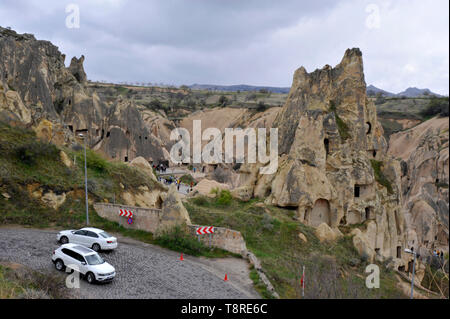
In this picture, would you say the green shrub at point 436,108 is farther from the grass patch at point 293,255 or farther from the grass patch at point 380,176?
the grass patch at point 293,255

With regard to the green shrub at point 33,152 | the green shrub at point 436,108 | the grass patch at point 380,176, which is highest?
the green shrub at point 436,108

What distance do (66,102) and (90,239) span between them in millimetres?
33023

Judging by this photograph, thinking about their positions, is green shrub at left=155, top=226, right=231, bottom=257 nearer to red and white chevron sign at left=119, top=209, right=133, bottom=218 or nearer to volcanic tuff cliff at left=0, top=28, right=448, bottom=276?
red and white chevron sign at left=119, top=209, right=133, bottom=218

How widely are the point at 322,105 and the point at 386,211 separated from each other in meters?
9.93

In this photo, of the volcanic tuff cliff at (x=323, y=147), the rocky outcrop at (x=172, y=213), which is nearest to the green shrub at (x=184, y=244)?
the rocky outcrop at (x=172, y=213)

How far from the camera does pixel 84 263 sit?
11758mm

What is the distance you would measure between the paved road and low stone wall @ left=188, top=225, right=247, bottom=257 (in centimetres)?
140

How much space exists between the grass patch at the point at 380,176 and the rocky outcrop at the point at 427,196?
8.60 m

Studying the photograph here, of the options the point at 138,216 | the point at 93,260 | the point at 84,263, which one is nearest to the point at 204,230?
the point at 138,216

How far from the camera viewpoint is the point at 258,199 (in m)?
27.8

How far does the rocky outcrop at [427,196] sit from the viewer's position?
4057 cm

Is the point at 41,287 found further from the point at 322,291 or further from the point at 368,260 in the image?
the point at 368,260
